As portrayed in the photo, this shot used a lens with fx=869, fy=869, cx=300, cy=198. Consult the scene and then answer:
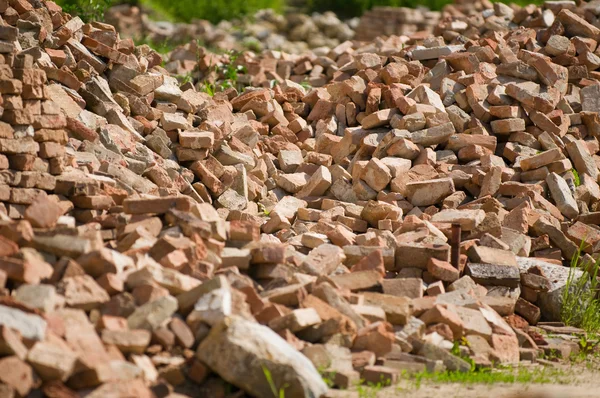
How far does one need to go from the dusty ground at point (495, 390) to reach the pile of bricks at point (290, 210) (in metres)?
0.13

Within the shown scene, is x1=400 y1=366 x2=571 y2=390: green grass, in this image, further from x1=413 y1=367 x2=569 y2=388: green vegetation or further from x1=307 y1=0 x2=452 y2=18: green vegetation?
x1=307 y1=0 x2=452 y2=18: green vegetation

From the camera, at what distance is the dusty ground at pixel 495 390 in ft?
12.8

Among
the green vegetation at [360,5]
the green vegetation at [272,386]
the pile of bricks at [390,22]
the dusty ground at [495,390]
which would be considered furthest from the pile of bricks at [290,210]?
the green vegetation at [360,5]

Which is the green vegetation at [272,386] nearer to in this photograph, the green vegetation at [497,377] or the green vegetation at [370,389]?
the green vegetation at [370,389]

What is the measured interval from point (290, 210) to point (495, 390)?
2528mm

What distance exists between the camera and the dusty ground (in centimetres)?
390

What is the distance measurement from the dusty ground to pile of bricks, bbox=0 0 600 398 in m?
0.13

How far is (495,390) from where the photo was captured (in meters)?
4.02

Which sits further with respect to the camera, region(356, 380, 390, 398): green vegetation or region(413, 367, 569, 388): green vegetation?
region(413, 367, 569, 388): green vegetation

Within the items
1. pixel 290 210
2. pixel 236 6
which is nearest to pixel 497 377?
pixel 290 210

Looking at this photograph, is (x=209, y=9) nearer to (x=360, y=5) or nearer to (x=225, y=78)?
(x=360, y=5)

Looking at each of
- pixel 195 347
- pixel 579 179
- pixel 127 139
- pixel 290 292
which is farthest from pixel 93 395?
pixel 579 179

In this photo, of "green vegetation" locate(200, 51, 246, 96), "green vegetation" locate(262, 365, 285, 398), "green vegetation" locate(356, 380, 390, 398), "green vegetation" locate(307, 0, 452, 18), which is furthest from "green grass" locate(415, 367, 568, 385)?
"green vegetation" locate(307, 0, 452, 18)

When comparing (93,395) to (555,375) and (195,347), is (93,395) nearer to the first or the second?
(195,347)
